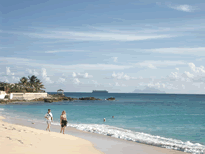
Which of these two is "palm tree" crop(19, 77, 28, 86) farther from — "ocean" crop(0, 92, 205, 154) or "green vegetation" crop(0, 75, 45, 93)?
"ocean" crop(0, 92, 205, 154)

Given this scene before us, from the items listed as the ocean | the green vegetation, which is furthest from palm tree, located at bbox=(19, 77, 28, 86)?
the ocean

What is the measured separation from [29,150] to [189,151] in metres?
10.5

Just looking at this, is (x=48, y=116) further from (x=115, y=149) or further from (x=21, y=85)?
(x=21, y=85)

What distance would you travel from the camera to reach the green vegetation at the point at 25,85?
3567 inches

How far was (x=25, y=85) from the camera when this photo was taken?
102 m

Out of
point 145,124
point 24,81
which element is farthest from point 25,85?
point 145,124

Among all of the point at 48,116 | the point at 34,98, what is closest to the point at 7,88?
the point at 34,98

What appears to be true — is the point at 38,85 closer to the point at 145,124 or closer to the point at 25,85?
the point at 25,85

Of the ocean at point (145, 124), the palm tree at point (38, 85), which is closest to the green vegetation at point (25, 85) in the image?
the palm tree at point (38, 85)

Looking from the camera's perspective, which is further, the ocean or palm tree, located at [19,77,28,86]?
palm tree, located at [19,77,28,86]

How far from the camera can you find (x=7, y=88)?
89.1 meters

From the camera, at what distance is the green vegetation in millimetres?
90606

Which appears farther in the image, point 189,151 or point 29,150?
point 189,151

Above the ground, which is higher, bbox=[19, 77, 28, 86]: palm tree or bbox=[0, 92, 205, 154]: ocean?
bbox=[19, 77, 28, 86]: palm tree
